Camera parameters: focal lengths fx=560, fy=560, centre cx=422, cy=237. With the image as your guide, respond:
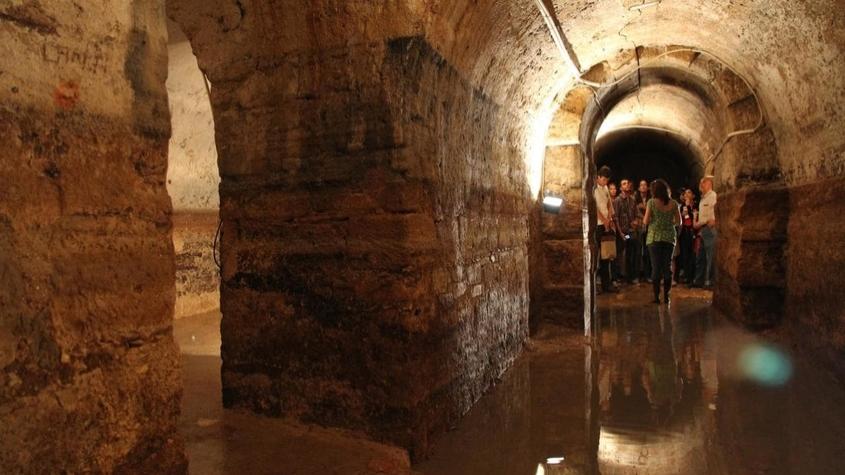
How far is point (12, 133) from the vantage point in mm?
1339

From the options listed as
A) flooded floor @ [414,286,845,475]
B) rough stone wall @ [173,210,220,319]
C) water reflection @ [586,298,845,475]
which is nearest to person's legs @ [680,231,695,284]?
water reflection @ [586,298,845,475]

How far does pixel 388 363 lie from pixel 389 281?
0.41 m

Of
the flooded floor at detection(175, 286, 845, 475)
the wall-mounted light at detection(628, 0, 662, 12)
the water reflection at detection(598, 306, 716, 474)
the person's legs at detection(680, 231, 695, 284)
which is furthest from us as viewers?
the person's legs at detection(680, 231, 695, 284)

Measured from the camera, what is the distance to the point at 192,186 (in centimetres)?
638

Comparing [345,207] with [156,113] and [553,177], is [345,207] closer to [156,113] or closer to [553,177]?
[156,113]

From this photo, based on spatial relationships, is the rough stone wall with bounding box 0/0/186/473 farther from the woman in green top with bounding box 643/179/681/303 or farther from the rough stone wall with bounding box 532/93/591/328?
the woman in green top with bounding box 643/179/681/303

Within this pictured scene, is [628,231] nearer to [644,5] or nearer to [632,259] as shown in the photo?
[632,259]

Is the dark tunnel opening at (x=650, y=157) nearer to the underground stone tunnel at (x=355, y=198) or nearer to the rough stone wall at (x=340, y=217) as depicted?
the underground stone tunnel at (x=355, y=198)

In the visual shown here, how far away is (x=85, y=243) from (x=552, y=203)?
197 inches

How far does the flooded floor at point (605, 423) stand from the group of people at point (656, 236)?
2310 mm

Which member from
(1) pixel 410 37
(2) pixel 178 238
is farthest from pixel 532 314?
(2) pixel 178 238

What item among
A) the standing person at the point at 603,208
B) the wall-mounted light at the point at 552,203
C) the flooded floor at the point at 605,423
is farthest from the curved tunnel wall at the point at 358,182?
the standing person at the point at 603,208

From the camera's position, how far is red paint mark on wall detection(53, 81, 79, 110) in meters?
1.45

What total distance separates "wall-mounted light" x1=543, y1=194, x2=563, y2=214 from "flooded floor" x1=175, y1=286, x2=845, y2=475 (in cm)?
154
